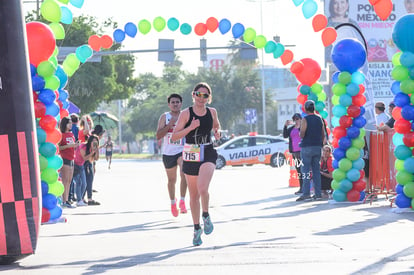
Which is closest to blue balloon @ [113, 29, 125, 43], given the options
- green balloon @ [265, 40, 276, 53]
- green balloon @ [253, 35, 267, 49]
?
green balloon @ [253, 35, 267, 49]

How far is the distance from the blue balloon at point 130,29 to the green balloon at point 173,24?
844mm

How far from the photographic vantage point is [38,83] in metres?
11.7

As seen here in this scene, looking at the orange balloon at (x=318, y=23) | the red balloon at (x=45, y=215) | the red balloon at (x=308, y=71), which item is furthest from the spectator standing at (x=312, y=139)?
the red balloon at (x=45, y=215)

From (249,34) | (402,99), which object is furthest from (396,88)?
(249,34)

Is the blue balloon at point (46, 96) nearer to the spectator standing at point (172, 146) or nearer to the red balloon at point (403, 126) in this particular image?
the spectator standing at point (172, 146)

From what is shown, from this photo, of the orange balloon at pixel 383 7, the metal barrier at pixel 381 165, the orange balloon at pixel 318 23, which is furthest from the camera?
the orange balloon at pixel 318 23

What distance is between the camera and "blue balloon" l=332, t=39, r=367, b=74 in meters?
14.8

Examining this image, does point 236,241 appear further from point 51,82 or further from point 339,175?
point 339,175

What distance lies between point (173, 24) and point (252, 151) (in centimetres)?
1773

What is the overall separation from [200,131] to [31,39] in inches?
127

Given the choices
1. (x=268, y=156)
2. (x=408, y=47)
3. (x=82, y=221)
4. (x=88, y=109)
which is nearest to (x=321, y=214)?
(x=408, y=47)

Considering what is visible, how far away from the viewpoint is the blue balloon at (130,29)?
60.1 ft

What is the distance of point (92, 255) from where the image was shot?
879 centimetres

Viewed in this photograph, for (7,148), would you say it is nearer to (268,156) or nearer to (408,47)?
(408,47)
